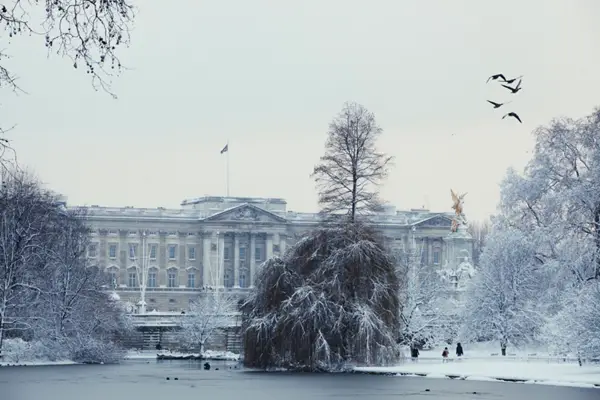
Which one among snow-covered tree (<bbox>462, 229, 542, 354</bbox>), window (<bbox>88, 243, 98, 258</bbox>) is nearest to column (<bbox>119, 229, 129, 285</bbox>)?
window (<bbox>88, 243, 98, 258</bbox>)

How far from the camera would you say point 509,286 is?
75188 millimetres

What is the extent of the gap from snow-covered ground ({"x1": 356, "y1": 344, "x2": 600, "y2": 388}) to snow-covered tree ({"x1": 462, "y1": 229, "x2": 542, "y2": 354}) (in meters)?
1.71

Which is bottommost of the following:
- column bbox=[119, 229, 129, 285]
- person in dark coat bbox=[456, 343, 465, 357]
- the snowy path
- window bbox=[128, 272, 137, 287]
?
the snowy path

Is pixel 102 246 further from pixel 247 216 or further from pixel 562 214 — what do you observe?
pixel 562 214

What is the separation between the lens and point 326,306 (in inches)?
2371

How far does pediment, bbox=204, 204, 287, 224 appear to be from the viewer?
170000 mm

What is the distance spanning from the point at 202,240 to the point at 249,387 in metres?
122

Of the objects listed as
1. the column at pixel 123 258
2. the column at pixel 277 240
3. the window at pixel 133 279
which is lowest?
the window at pixel 133 279

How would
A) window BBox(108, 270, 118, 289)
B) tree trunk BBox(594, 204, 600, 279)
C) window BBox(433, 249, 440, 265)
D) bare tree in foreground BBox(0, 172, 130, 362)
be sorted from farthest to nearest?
window BBox(433, 249, 440, 265)
window BBox(108, 270, 118, 289)
bare tree in foreground BBox(0, 172, 130, 362)
tree trunk BBox(594, 204, 600, 279)

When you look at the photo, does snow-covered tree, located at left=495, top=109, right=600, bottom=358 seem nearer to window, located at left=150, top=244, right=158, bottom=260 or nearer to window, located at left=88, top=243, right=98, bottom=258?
window, located at left=88, top=243, right=98, bottom=258

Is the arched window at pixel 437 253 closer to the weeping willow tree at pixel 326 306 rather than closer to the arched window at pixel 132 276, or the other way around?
the arched window at pixel 132 276

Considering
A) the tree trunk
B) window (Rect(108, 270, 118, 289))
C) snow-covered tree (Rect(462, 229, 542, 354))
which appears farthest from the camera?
window (Rect(108, 270, 118, 289))

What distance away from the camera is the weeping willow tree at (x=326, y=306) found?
5947 centimetres

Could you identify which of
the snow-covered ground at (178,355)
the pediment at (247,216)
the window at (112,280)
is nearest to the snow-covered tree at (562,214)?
the snow-covered ground at (178,355)
